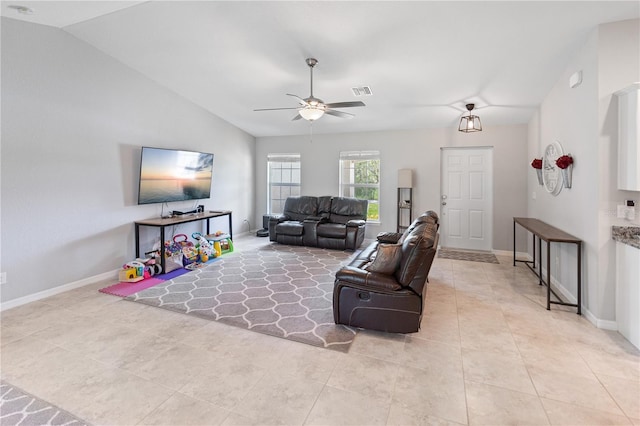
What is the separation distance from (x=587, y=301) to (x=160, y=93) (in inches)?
257

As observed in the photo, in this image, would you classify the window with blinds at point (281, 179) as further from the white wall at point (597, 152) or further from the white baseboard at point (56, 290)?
the white wall at point (597, 152)

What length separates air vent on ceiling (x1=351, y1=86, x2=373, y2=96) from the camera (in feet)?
15.0

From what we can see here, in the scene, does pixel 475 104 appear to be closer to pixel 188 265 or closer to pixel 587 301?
pixel 587 301

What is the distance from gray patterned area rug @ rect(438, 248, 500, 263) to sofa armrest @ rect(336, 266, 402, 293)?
331cm

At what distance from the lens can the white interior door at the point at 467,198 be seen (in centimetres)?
589

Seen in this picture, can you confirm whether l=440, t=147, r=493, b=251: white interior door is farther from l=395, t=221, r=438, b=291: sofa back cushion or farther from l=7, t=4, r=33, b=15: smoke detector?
l=7, t=4, r=33, b=15: smoke detector

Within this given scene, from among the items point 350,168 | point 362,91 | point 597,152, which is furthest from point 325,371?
point 350,168

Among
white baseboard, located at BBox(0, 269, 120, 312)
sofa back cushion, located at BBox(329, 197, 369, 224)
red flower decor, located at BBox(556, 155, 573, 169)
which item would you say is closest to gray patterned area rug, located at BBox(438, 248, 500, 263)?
sofa back cushion, located at BBox(329, 197, 369, 224)

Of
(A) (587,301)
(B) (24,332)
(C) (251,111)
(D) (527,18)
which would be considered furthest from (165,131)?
(A) (587,301)

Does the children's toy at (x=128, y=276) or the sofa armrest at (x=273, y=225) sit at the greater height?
the sofa armrest at (x=273, y=225)

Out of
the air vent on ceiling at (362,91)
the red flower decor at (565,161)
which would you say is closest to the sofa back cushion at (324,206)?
the air vent on ceiling at (362,91)

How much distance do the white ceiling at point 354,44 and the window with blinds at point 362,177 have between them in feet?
5.46

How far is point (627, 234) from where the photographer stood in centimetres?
266

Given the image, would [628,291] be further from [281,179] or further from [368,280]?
[281,179]
